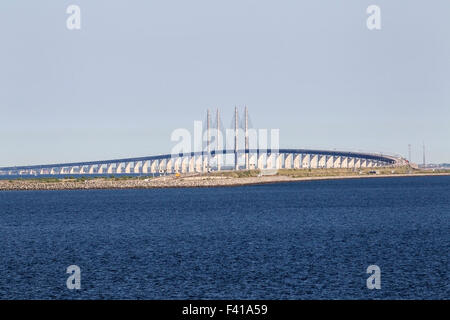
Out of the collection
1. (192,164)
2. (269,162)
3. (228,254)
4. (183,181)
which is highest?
(269,162)

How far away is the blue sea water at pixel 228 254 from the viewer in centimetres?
2792

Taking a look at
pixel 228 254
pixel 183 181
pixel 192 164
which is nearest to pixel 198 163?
pixel 192 164

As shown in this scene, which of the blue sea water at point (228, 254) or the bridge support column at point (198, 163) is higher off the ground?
the bridge support column at point (198, 163)

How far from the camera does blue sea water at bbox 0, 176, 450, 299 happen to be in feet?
91.6

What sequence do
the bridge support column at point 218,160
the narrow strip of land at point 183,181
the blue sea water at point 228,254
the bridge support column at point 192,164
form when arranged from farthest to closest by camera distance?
the bridge support column at point 192,164
the bridge support column at point 218,160
the narrow strip of land at point 183,181
the blue sea water at point 228,254

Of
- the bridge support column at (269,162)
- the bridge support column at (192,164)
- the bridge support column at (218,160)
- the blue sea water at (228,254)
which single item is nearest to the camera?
the blue sea water at (228,254)

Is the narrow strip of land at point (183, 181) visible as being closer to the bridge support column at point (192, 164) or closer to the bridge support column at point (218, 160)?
the bridge support column at point (218, 160)

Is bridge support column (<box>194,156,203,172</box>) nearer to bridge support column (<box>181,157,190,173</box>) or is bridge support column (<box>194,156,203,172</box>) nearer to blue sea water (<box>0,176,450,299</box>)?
bridge support column (<box>181,157,190,173</box>)

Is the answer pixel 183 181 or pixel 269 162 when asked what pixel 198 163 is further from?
pixel 183 181

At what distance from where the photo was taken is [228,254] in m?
37.9

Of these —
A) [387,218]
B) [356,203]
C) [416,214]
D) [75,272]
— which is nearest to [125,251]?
[75,272]

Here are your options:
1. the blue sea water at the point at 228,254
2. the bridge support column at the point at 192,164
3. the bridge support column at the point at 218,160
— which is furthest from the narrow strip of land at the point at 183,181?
the blue sea water at the point at 228,254

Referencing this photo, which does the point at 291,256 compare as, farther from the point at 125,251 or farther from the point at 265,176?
the point at 265,176

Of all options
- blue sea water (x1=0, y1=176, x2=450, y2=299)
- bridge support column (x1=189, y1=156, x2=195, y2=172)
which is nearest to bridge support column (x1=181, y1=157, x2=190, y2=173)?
bridge support column (x1=189, y1=156, x2=195, y2=172)
